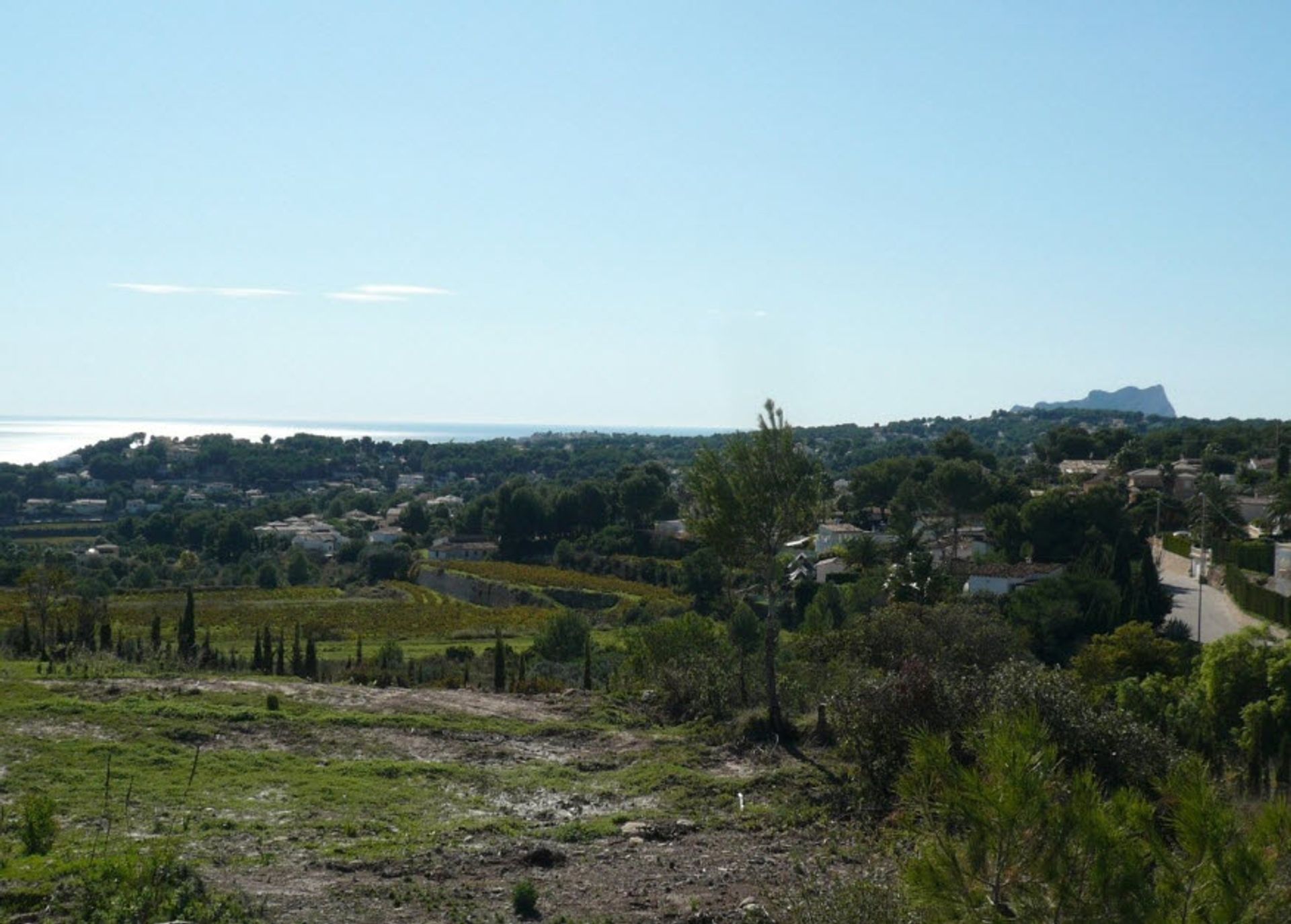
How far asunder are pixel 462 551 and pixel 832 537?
27.5m

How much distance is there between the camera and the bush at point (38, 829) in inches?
406

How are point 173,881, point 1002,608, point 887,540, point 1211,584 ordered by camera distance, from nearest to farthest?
point 173,881 → point 1002,608 → point 1211,584 → point 887,540

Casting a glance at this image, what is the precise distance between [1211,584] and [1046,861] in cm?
5695

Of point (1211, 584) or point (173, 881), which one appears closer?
point (173, 881)

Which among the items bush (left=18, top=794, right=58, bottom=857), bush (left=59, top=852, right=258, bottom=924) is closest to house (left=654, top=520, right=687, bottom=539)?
bush (left=18, top=794, right=58, bottom=857)

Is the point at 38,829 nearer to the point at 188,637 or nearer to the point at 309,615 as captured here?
the point at 188,637

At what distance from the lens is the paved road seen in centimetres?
4358

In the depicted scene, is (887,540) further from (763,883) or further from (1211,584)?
(763,883)

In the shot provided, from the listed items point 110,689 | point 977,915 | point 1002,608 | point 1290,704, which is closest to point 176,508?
point 1002,608

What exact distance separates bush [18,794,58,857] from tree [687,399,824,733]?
33.4 feet

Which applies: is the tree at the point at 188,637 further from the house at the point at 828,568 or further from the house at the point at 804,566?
the house at the point at 828,568

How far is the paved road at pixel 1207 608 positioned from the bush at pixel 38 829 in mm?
36296

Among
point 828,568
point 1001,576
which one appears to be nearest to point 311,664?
point 1001,576

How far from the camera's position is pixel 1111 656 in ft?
98.7
